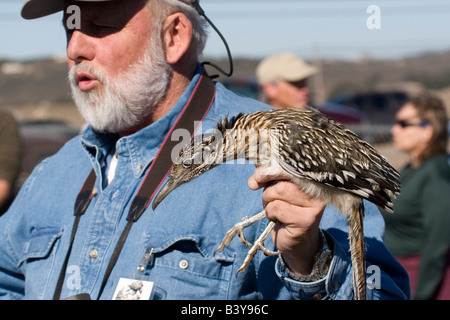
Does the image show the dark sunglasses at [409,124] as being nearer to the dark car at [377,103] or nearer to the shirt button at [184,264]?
the shirt button at [184,264]

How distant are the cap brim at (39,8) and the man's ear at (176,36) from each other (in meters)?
0.69

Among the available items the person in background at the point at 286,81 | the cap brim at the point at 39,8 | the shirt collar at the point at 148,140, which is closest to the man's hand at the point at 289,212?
the shirt collar at the point at 148,140

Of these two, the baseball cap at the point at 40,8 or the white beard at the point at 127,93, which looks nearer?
the white beard at the point at 127,93

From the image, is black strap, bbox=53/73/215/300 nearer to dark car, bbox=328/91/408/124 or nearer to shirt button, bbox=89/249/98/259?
shirt button, bbox=89/249/98/259

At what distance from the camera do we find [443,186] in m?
6.05

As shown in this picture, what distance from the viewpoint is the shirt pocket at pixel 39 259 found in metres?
3.33

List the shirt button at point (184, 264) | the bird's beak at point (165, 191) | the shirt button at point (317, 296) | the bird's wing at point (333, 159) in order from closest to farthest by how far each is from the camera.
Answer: the bird's wing at point (333, 159) → the shirt button at point (317, 296) → the bird's beak at point (165, 191) → the shirt button at point (184, 264)

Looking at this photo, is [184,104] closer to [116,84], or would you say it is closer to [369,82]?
[116,84]

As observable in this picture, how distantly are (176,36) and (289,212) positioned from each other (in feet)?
5.03

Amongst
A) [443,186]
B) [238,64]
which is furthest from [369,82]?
[443,186]

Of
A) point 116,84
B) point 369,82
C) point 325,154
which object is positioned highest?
point 116,84

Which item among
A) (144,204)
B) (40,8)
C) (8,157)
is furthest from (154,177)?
(8,157)
